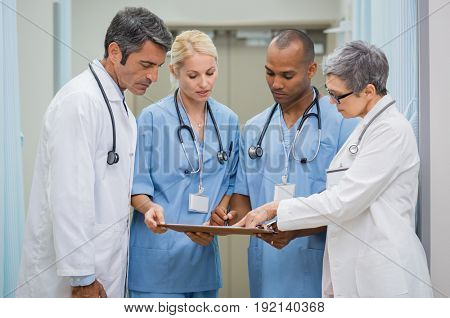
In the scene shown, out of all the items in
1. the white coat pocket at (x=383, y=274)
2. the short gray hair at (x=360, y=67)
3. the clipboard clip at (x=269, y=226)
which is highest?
the short gray hair at (x=360, y=67)

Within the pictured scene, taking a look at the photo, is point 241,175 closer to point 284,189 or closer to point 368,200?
point 284,189

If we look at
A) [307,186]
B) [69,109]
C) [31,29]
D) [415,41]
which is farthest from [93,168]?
[31,29]

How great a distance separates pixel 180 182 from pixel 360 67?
65cm

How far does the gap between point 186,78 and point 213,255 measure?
0.56 meters

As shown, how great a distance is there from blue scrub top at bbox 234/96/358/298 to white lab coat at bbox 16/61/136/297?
408 millimetres

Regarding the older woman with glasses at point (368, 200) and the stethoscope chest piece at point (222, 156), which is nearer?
the older woman with glasses at point (368, 200)

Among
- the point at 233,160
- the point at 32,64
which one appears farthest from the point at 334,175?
the point at 32,64

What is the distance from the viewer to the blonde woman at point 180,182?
1.87m

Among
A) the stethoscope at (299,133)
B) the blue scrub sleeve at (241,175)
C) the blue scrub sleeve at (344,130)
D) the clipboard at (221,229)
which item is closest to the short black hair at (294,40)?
the stethoscope at (299,133)

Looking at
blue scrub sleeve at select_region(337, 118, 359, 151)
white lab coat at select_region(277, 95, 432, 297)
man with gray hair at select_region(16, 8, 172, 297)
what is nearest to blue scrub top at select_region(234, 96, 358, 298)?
blue scrub sleeve at select_region(337, 118, 359, 151)

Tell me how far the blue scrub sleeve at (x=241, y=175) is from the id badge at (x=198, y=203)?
0.12m

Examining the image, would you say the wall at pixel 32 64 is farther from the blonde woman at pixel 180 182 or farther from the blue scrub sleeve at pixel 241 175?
the blue scrub sleeve at pixel 241 175

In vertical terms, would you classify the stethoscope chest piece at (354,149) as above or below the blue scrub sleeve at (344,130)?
below

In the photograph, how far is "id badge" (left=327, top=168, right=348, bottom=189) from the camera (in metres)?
1.62
